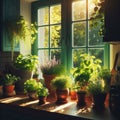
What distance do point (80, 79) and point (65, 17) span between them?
96 cm

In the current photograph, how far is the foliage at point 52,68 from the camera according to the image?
3208 millimetres

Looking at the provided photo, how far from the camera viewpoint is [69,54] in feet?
11.3

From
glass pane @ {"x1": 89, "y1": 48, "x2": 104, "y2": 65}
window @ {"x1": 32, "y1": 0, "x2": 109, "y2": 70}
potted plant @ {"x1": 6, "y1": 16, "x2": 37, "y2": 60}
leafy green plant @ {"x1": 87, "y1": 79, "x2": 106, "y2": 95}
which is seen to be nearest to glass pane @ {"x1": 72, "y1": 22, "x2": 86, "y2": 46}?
window @ {"x1": 32, "y1": 0, "x2": 109, "y2": 70}

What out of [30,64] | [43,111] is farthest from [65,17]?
[43,111]

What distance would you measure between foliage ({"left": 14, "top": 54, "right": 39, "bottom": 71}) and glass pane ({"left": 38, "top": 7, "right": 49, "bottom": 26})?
53 cm

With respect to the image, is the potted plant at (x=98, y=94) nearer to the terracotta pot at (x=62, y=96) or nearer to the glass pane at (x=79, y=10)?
the terracotta pot at (x=62, y=96)

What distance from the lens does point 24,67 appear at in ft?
11.3

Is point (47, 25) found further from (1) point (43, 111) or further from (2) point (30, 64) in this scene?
(1) point (43, 111)

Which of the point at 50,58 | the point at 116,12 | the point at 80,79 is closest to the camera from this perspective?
the point at 116,12

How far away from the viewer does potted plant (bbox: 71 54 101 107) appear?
→ 8.80 feet

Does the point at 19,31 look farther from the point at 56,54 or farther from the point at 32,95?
the point at 32,95

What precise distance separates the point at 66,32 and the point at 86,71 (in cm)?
75

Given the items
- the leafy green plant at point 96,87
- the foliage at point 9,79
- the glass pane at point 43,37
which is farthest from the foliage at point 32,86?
the glass pane at point 43,37

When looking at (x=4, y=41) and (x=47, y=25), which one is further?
(x=47, y=25)
